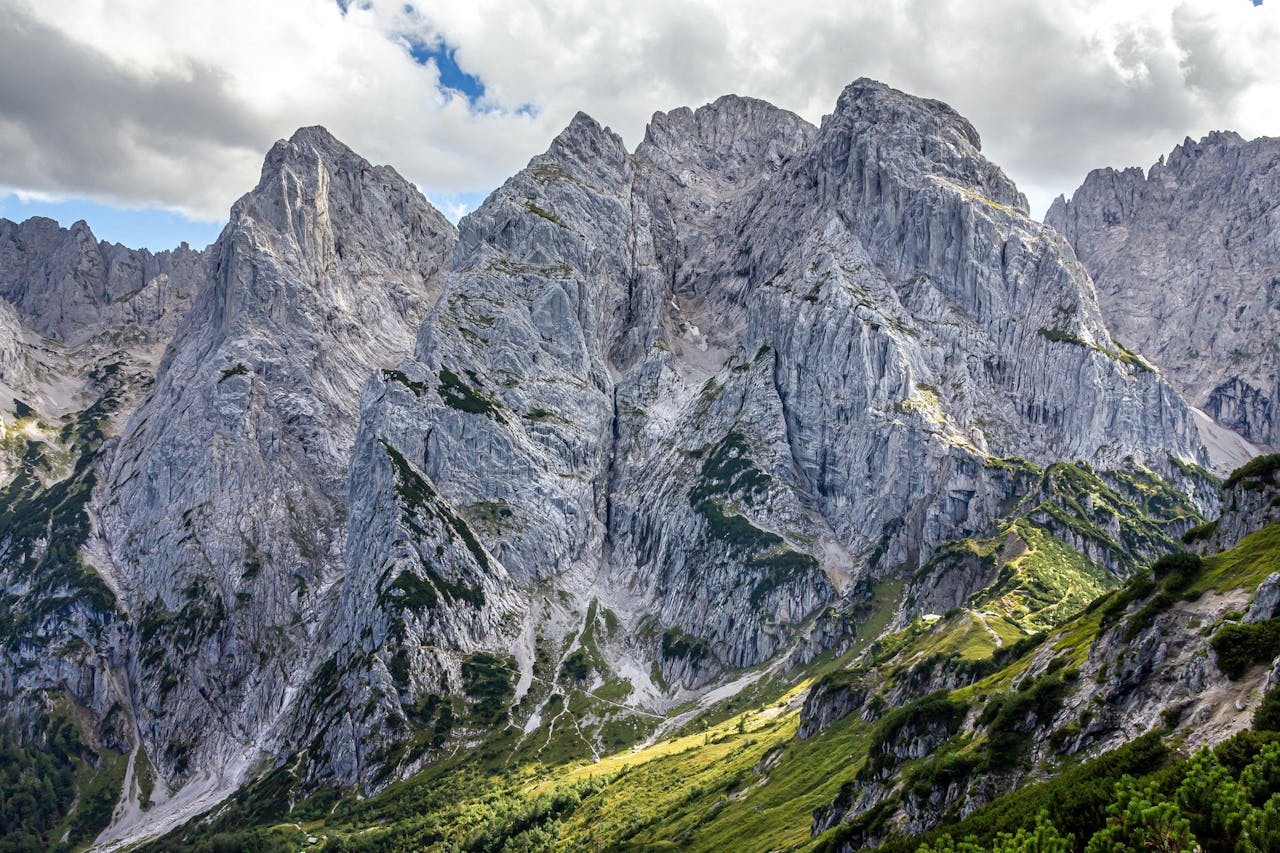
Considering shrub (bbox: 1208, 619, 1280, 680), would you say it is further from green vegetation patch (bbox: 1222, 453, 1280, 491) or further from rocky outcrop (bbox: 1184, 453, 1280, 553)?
green vegetation patch (bbox: 1222, 453, 1280, 491)

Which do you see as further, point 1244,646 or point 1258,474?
point 1258,474

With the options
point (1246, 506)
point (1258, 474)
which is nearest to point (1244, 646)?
point (1246, 506)

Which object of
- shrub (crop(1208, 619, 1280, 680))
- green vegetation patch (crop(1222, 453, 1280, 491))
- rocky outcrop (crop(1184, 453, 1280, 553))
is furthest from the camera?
green vegetation patch (crop(1222, 453, 1280, 491))

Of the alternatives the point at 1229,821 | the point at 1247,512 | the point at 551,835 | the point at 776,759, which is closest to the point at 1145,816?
the point at 1229,821

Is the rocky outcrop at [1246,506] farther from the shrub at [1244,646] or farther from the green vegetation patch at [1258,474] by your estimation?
the shrub at [1244,646]

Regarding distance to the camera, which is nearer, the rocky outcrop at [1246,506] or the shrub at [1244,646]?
the shrub at [1244,646]

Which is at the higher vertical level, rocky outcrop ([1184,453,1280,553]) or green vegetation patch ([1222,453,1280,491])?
green vegetation patch ([1222,453,1280,491])

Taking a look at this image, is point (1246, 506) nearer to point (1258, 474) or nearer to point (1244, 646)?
point (1258, 474)

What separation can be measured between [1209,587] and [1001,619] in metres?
98.2

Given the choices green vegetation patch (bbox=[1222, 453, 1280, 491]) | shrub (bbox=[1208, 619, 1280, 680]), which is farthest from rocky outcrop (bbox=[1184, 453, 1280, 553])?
shrub (bbox=[1208, 619, 1280, 680])

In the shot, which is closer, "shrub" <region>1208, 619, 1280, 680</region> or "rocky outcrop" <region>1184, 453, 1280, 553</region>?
"shrub" <region>1208, 619, 1280, 680</region>

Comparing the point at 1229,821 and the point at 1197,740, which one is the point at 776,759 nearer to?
the point at 1197,740

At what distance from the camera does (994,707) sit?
101750 millimetres

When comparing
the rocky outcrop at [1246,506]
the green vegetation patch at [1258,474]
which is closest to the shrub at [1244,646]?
the rocky outcrop at [1246,506]
